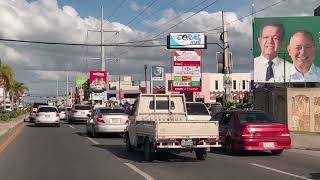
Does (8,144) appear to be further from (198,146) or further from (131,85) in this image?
(131,85)

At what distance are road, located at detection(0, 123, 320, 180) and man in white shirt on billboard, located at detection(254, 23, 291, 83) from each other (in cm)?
2430

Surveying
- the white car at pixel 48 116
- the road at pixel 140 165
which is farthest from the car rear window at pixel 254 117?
the white car at pixel 48 116

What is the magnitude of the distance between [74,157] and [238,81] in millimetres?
97160

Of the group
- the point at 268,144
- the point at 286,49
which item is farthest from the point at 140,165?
the point at 286,49

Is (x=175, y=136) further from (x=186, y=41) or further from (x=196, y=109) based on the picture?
(x=186, y=41)

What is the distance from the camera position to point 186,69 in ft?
143

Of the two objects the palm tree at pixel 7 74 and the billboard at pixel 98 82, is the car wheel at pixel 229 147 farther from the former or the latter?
the billboard at pixel 98 82

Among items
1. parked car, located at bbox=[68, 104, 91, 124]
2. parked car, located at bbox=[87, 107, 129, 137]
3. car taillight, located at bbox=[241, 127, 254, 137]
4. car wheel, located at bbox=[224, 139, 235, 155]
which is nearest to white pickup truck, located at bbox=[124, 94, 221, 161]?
car taillight, located at bbox=[241, 127, 254, 137]

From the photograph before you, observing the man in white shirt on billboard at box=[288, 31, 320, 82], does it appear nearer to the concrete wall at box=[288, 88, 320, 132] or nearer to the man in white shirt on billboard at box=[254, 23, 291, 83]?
Answer: the man in white shirt on billboard at box=[254, 23, 291, 83]

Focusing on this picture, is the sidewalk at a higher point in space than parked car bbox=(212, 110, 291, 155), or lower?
lower

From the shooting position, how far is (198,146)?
1641cm

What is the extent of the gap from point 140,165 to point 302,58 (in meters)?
32.0

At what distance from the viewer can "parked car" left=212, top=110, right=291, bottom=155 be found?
60.3 ft

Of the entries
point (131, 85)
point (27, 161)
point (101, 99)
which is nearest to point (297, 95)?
point (27, 161)
